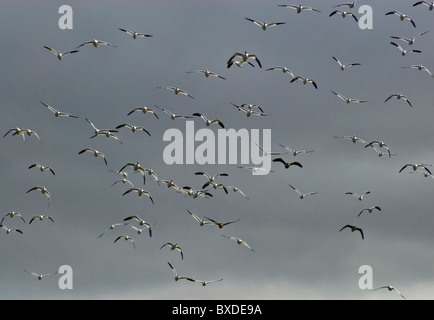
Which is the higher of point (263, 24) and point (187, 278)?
point (263, 24)

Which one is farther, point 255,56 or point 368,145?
point 368,145

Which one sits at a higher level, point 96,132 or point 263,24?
point 263,24

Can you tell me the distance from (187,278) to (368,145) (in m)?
22.9

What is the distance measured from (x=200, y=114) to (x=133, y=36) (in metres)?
9.78

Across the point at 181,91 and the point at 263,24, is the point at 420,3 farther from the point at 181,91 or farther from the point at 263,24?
the point at 181,91

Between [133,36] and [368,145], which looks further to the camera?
A: [368,145]

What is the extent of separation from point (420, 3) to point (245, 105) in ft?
63.3

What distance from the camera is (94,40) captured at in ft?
335
